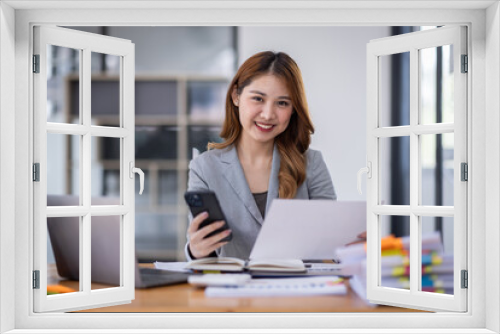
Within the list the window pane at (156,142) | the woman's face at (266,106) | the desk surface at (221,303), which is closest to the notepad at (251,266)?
the desk surface at (221,303)

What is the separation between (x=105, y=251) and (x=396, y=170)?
2.97 m

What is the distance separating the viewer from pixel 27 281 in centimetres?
250

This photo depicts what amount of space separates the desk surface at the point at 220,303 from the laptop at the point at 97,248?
0.06 m

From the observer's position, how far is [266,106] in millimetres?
3967

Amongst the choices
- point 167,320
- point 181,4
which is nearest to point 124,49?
point 181,4

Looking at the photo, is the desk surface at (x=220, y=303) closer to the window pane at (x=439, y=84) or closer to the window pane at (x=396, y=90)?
the window pane at (x=439, y=84)

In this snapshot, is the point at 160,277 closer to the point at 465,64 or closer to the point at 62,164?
the point at 465,64

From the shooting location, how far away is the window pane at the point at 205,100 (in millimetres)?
5371

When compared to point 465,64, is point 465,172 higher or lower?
lower

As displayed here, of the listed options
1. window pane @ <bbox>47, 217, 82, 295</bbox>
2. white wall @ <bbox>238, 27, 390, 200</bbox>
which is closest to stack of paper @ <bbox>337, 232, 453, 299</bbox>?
window pane @ <bbox>47, 217, 82, 295</bbox>

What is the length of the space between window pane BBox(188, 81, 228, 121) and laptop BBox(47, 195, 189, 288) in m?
2.75

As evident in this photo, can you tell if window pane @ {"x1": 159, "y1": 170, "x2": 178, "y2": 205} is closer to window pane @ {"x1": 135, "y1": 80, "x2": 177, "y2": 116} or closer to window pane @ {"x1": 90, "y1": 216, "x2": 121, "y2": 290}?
window pane @ {"x1": 135, "y1": 80, "x2": 177, "y2": 116}

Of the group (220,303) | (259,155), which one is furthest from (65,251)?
(259,155)

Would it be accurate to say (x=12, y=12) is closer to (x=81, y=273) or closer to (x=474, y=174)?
(x=81, y=273)
